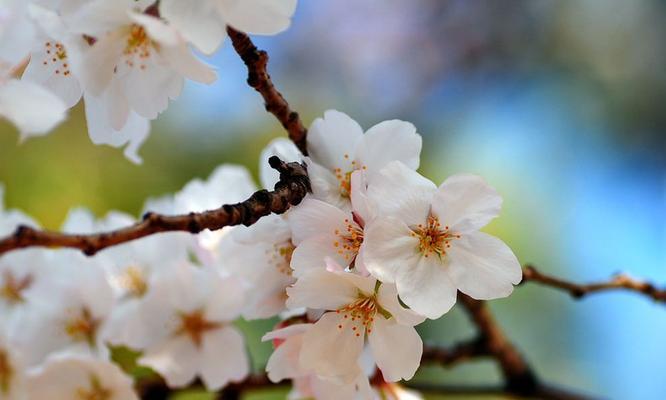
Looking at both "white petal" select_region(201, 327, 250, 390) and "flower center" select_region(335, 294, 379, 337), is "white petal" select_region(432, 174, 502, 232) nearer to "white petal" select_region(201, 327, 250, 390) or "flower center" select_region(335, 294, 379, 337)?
"flower center" select_region(335, 294, 379, 337)

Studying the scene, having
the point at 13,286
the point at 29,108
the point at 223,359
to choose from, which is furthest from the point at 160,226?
the point at 13,286

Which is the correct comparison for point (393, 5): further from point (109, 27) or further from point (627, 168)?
point (109, 27)

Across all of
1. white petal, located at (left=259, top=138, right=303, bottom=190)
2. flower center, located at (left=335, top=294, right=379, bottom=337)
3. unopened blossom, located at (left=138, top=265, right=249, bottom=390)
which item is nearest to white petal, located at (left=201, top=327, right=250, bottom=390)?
unopened blossom, located at (left=138, top=265, right=249, bottom=390)

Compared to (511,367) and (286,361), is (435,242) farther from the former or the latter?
(511,367)

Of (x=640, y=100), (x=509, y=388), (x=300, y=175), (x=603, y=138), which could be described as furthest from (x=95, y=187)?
(x=640, y=100)

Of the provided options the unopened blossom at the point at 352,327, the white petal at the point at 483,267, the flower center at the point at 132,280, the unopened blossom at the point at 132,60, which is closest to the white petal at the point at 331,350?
the unopened blossom at the point at 352,327

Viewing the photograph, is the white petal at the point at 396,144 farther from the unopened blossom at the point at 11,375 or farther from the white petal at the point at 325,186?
the unopened blossom at the point at 11,375
